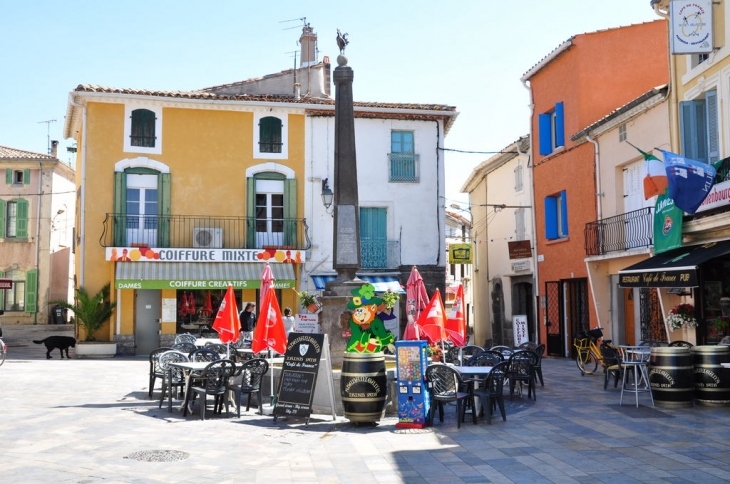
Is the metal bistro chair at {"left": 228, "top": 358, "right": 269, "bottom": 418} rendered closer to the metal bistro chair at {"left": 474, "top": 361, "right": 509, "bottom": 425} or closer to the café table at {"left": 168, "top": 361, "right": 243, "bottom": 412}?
the café table at {"left": 168, "top": 361, "right": 243, "bottom": 412}

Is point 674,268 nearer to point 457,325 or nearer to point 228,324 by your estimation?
point 457,325

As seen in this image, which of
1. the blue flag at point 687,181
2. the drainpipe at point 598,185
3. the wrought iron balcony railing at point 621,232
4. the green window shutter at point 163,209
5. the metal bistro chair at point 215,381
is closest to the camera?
the metal bistro chair at point 215,381

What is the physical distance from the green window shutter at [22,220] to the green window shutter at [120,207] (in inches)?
513

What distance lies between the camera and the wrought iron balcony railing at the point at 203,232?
23766 mm

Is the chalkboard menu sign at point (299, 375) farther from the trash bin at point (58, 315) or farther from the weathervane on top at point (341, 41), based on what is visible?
the trash bin at point (58, 315)

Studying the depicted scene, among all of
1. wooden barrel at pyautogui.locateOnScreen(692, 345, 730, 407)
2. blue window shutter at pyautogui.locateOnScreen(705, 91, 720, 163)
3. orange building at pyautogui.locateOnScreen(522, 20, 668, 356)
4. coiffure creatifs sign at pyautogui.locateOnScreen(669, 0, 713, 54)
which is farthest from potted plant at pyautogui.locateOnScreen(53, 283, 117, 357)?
coiffure creatifs sign at pyautogui.locateOnScreen(669, 0, 713, 54)

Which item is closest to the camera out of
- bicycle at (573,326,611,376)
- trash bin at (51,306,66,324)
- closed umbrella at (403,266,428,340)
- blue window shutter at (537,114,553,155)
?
closed umbrella at (403,266,428,340)

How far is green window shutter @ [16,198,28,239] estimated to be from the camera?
34.5 metres

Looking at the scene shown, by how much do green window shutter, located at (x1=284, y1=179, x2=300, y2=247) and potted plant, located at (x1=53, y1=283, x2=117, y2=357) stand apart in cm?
606

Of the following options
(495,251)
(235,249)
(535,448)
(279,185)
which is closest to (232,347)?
(535,448)

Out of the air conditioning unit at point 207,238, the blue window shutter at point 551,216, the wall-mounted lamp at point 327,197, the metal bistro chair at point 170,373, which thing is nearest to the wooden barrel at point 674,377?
the metal bistro chair at point 170,373

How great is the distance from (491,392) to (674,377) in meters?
2.99

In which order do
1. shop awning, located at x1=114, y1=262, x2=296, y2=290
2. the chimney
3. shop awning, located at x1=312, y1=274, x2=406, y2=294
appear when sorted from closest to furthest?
shop awning, located at x1=114, y1=262, x2=296, y2=290 < shop awning, located at x1=312, y1=274, x2=406, y2=294 < the chimney

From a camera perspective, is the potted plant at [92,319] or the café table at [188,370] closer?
the café table at [188,370]
